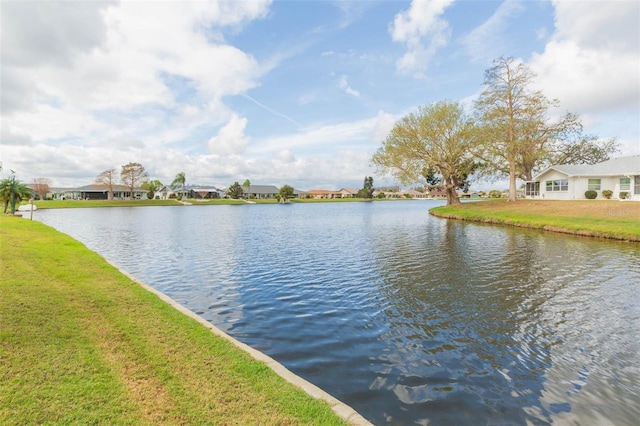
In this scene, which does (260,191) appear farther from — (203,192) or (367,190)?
(367,190)

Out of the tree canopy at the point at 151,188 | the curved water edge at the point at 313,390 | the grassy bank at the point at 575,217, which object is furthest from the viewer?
Result: the tree canopy at the point at 151,188

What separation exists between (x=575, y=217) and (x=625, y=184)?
18380 millimetres

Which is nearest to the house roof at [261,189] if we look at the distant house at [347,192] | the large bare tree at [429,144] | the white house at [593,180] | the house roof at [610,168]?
the distant house at [347,192]

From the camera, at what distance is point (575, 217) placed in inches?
1251

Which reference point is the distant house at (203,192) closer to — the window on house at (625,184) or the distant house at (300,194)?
the distant house at (300,194)

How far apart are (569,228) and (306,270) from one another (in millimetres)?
25030

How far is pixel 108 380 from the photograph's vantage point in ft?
16.2

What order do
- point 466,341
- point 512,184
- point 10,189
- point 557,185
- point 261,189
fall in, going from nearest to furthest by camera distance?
1. point 466,341
2. point 10,189
3. point 557,185
4. point 512,184
5. point 261,189

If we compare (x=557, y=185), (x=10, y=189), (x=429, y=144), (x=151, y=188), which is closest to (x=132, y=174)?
(x=151, y=188)

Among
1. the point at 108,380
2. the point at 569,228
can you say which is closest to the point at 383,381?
the point at 108,380

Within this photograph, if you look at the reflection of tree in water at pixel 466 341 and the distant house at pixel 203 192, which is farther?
the distant house at pixel 203 192

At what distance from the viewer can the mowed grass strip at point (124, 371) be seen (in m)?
4.30

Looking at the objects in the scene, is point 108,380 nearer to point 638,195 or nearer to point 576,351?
point 576,351

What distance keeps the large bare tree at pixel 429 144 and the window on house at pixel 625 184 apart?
59.1ft
